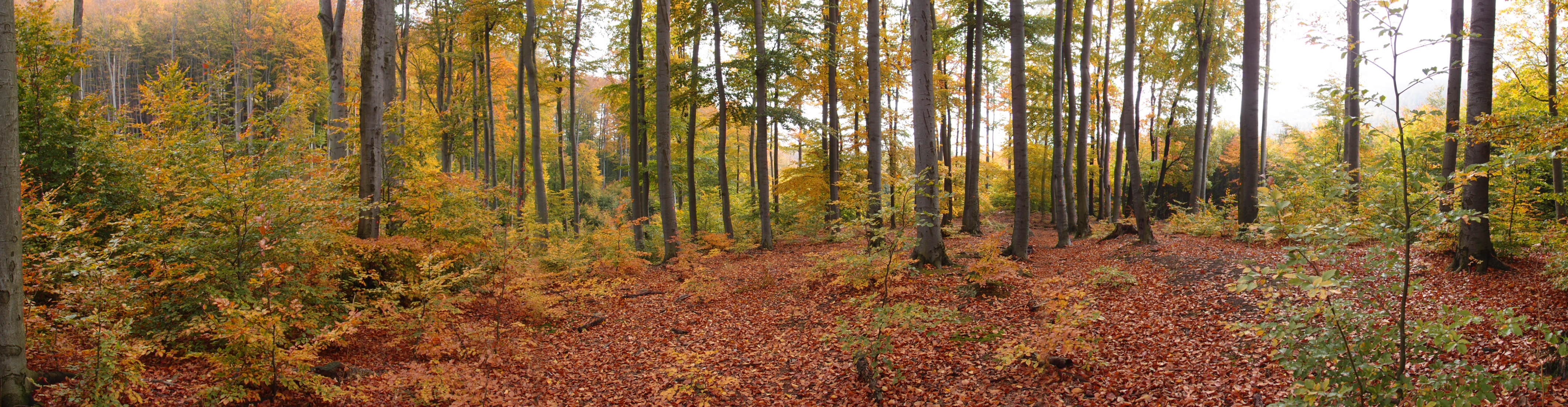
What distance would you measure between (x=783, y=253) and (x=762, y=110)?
3.14 metres

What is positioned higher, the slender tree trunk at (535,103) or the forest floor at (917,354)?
the slender tree trunk at (535,103)

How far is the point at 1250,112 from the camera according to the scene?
10898 mm

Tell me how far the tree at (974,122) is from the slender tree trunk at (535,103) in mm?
9308

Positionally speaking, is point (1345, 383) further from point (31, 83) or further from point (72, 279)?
point (31, 83)

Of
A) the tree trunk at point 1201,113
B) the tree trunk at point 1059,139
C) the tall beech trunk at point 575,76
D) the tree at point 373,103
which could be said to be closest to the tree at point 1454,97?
the tree trunk at point 1059,139

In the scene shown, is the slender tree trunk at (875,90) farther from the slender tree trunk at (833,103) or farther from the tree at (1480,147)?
the tree at (1480,147)

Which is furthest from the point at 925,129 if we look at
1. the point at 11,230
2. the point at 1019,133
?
the point at 11,230

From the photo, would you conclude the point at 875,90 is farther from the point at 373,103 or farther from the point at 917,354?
the point at 373,103

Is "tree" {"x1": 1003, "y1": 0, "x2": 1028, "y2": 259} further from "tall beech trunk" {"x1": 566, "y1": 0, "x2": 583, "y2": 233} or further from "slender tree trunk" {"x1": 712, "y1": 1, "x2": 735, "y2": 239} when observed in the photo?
"tall beech trunk" {"x1": 566, "y1": 0, "x2": 583, "y2": 233}

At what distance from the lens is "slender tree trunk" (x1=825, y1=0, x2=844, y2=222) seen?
14023 millimetres

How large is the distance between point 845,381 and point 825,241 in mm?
9886

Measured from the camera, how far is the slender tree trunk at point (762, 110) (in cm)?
1275

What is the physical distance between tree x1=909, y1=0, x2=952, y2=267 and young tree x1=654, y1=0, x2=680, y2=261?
17.2ft

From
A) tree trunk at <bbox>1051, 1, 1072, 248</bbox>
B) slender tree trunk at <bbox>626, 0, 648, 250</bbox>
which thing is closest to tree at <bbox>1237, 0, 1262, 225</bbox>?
tree trunk at <bbox>1051, 1, 1072, 248</bbox>
